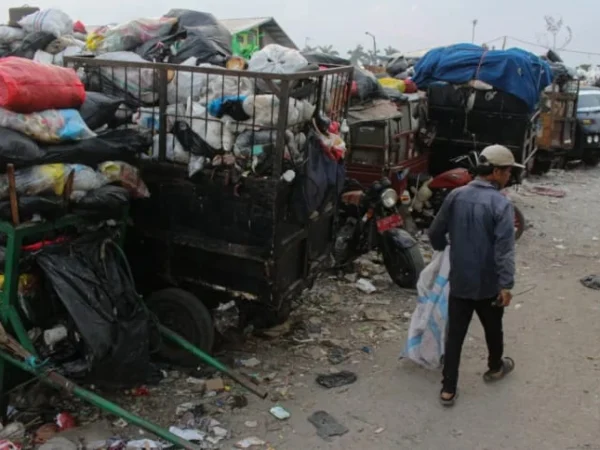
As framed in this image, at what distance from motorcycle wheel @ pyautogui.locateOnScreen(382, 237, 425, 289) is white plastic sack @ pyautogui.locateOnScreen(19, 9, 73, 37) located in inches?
143

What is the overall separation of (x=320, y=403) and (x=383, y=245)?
237 cm

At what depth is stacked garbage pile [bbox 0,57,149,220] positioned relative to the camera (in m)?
3.50

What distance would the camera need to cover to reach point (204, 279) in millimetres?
4578

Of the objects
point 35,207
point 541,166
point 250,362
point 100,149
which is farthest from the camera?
point 541,166

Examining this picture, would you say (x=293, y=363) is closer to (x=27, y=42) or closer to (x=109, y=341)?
(x=109, y=341)

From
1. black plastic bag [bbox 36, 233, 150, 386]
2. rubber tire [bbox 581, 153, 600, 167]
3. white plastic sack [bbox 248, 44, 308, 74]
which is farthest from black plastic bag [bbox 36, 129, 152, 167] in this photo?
rubber tire [bbox 581, 153, 600, 167]

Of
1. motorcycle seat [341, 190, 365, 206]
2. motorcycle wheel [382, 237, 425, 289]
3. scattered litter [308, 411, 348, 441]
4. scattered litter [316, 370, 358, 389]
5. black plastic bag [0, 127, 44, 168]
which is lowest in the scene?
scattered litter [316, 370, 358, 389]

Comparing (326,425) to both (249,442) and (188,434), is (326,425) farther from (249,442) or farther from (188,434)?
(188,434)

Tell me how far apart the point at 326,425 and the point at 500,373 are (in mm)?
1328

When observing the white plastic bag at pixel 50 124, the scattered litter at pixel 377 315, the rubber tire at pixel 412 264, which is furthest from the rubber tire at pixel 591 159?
the white plastic bag at pixel 50 124

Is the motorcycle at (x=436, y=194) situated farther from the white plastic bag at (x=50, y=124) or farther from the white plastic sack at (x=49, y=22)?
the white plastic bag at (x=50, y=124)

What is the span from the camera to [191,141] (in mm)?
4309

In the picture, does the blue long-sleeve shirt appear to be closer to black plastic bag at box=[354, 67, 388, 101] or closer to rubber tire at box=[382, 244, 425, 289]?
rubber tire at box=[382, 244, 425, 289]

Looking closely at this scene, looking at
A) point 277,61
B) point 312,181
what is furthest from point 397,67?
point 312,181
